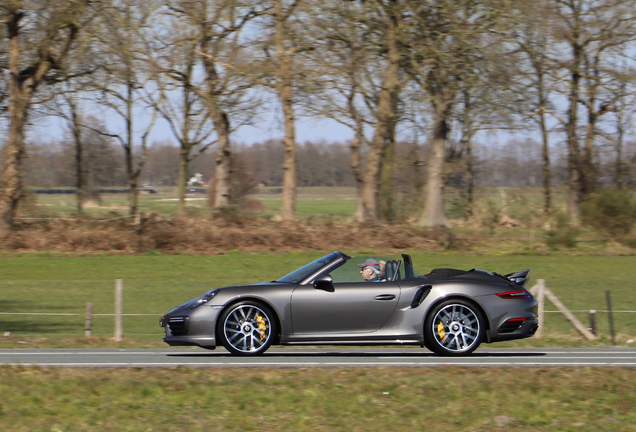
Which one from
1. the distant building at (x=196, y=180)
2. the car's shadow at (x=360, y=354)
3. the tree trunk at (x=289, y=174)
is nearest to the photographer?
the car's shadow at (x=360, y=354)

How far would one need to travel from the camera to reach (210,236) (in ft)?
106

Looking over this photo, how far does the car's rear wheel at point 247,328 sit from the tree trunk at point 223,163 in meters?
26.5

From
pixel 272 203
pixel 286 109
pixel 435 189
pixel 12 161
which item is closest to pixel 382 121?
pixel 286 109

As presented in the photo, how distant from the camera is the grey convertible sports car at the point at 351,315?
9.37 metres

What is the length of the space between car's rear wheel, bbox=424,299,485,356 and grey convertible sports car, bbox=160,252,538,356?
12 millimetres

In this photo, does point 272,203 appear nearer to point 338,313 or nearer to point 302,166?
point 302,166

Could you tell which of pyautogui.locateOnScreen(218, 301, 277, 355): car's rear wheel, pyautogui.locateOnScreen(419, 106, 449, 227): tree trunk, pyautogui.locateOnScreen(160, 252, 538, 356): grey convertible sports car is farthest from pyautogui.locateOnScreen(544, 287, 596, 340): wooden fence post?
pyautogui.locateOnScreen(419, 106, 449, 227): tree trunk

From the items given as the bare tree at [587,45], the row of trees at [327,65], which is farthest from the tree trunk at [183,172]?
the bare tree at [587,45]

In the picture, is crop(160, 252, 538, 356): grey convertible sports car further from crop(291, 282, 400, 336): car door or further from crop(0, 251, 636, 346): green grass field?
crop(0, 251, 636, 346): green grass field

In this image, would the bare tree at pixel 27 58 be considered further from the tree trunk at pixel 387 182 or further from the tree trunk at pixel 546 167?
the tree trunk at pixel 546 167

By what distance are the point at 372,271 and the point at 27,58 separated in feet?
88.8

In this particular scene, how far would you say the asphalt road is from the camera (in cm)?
887

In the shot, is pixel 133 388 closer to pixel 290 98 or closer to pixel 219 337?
pixel 219 337

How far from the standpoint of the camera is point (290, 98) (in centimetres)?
3347
